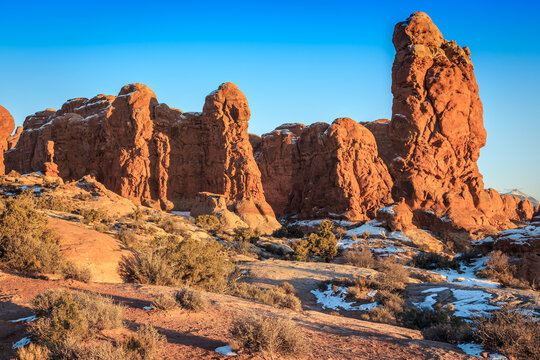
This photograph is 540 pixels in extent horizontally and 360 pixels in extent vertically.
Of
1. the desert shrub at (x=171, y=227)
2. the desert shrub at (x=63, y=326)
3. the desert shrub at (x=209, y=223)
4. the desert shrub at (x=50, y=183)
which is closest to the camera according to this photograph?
the desert shrub at (x=63, y=326)

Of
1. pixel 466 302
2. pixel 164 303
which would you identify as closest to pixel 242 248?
pixel 466 302

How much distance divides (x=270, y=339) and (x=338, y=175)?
1371 inches

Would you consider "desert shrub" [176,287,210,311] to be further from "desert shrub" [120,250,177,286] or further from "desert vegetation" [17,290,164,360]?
"desert shrub" [120,250,177,286]

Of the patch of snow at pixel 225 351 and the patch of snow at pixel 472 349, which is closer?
the patch of snow at pixel 225 351

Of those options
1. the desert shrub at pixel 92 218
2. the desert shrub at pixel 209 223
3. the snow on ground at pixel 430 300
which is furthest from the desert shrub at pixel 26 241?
the desert shrub at pixel 209 223

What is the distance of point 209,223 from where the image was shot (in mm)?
27531

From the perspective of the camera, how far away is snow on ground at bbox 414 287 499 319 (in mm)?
9906

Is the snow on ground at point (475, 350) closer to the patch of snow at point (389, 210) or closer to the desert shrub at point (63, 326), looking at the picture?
the desert shrub at point (63, 326)

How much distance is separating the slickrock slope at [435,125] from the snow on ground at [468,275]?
16280 millimetres

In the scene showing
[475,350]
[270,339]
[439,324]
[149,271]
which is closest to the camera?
[270,339]

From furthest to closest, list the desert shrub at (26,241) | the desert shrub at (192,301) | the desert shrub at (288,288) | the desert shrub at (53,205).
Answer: the desert shrub at (53,205) → the desert shrub at (288,288) → the desert shrub at (26,241) → the desert shrub at (192,301)

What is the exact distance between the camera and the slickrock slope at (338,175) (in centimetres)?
3784

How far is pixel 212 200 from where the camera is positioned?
32.9 meters

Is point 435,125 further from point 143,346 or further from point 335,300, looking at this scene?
point 143,346
